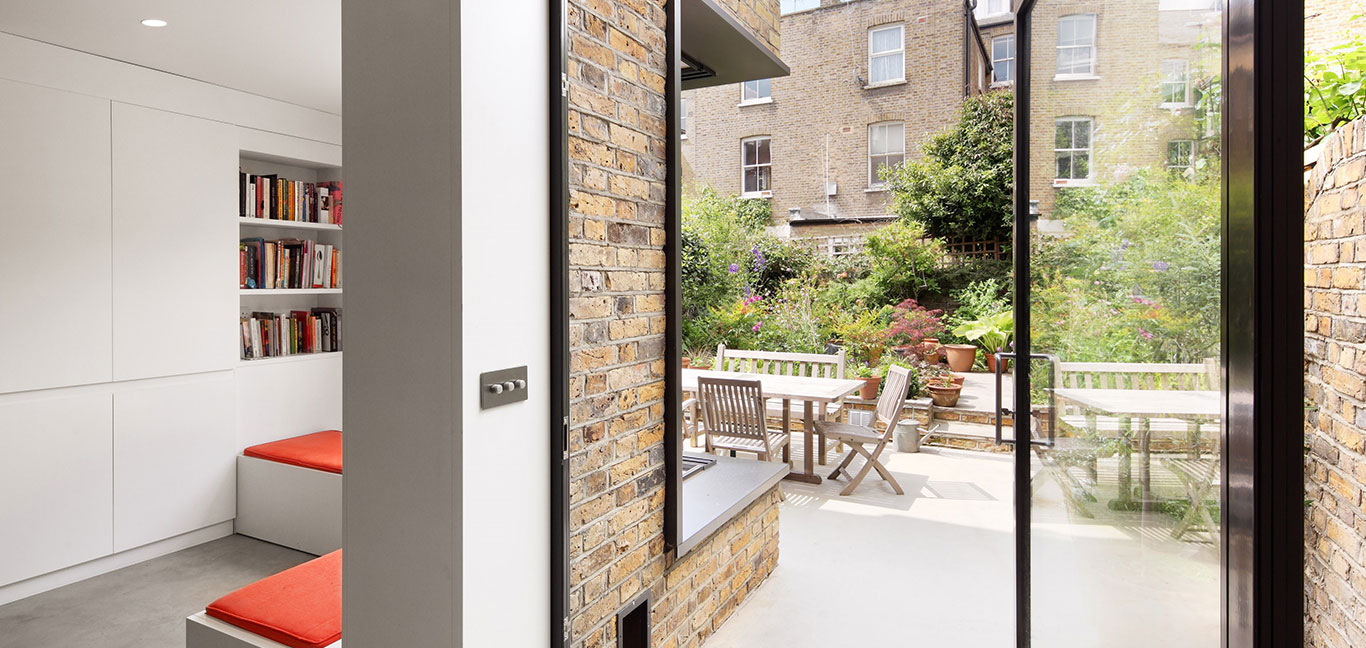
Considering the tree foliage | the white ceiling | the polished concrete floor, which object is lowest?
the polished concrete floor

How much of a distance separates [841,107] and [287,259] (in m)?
10.5

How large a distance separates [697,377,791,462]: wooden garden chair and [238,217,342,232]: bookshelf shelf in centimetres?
269

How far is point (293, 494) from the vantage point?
145 inches

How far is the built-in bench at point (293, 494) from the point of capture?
3.54 meters

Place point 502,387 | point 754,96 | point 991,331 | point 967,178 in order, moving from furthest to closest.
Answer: point 754,96 → point 967,178 → point 991,331 → point 502,387

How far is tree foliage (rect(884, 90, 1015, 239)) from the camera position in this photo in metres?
10.1

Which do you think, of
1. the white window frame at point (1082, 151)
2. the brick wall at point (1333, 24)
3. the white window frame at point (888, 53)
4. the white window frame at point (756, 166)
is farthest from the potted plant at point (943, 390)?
the white window frame at point (888, 53)

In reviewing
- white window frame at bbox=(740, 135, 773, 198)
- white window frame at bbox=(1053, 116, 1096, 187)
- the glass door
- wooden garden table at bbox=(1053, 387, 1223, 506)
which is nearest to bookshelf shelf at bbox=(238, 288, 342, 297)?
the glass door

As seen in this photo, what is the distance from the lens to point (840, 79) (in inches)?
500

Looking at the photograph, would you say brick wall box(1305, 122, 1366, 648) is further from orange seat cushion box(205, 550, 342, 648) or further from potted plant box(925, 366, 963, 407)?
potted plant box(925, 366, 963, 407)

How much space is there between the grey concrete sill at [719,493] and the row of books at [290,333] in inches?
118

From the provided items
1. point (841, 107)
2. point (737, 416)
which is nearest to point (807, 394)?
point (737, 416)

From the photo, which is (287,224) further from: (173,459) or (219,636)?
(219,636)

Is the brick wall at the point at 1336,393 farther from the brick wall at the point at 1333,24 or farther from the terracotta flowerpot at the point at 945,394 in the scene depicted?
the terracotta flowerpot at the point at 945,394
